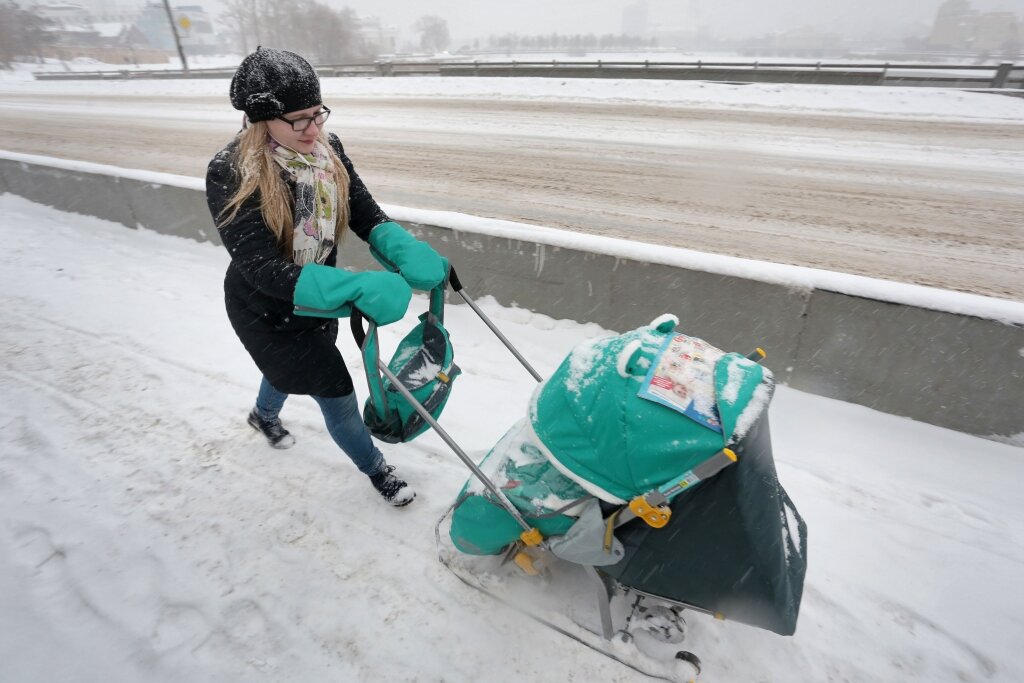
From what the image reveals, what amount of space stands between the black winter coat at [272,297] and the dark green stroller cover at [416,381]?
8.7 inches

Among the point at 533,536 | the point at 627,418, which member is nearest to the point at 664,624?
the point at 533,536

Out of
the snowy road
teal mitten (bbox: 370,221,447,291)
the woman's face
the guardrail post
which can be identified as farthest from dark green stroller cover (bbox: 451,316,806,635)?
the guardrail post

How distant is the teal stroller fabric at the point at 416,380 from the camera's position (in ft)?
7.55

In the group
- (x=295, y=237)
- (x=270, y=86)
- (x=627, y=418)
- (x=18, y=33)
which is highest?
(x=18, y=33)

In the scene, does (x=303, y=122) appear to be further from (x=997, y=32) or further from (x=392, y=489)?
(x=997, y=32)

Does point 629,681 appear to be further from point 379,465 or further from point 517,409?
point 517,409

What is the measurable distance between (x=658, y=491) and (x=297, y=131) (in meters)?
1.81

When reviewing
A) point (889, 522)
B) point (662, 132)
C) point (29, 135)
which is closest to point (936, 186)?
point (662, 132)

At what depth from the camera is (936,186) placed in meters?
7.07

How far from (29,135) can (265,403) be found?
17.5 m

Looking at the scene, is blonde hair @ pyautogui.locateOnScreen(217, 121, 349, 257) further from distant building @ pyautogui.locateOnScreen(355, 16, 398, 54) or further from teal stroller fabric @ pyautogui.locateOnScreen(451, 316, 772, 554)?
distant building @ pyautogui.locateOnScreen(355, 16, 398, 54)

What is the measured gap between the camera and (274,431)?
305cm

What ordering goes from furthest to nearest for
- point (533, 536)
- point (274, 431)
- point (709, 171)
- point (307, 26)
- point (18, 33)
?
point (307, 26)
point (18, 33)
point (709, 171)
point (274, 431)
point (533, 536)

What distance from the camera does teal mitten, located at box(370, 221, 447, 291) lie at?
88.3 inches
